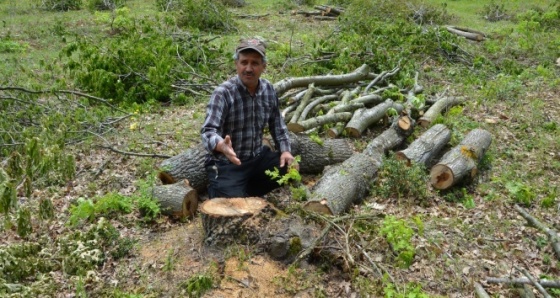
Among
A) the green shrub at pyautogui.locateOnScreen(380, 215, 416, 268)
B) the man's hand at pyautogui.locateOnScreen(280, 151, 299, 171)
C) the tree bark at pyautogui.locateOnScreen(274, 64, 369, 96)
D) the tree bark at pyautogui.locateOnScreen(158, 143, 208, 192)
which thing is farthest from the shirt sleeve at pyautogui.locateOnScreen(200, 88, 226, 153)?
the tree bark at pyautogui.locateOnScreen(274, 64, 369, 96)

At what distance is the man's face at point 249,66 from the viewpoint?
178 inches

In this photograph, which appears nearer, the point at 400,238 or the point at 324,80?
the point at 400,238

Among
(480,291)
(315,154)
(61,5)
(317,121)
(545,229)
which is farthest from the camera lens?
(61,5)

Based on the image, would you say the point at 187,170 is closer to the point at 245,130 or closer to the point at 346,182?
the point at 245,130

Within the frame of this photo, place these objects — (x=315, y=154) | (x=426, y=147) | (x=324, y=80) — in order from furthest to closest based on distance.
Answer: (x=324, y=80) < (x=426, y=147) < (x=315, y=154)

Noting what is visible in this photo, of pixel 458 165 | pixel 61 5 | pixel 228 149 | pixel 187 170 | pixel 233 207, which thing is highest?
pixel 228 149

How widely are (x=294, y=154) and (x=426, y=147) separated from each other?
1744 mm

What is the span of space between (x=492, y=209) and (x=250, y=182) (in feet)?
8.90

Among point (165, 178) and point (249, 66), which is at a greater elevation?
point (249, 66)

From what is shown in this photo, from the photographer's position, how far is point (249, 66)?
4.57m

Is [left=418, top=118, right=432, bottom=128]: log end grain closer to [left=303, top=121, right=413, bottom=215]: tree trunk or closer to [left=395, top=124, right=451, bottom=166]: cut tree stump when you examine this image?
[left=395, top=124, right=451, bottom=166]: cut tree stump

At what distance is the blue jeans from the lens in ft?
15.4

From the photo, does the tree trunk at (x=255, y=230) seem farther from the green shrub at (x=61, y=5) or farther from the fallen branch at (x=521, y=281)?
the green shrub at (x=61, y=5)

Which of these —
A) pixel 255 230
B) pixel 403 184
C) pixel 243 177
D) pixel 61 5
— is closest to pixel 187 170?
pixel 243 177
